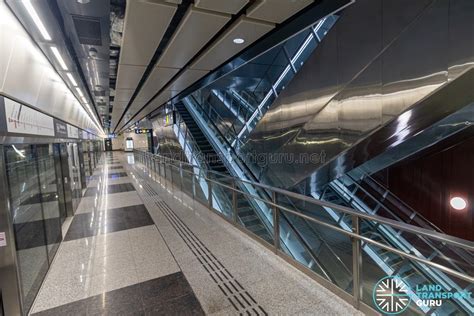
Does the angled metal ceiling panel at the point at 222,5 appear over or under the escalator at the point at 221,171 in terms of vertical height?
over

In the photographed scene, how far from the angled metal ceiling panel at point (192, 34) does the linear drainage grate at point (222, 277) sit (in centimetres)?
240

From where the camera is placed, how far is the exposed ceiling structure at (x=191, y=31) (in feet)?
6.42

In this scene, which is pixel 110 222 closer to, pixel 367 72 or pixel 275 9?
pixel 275 9

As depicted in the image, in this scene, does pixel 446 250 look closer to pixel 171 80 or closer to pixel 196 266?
pixel 196 266

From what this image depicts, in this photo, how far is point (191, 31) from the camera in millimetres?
2338

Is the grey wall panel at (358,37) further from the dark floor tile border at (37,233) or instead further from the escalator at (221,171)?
the dark floor tile border at (37,233)

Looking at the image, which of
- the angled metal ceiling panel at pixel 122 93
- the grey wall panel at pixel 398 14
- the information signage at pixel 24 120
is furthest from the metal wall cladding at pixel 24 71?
the grey wall panel at pixel 398 14

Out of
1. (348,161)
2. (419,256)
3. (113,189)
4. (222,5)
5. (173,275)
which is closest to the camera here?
(419,256)

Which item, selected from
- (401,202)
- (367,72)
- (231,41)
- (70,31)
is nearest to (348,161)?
(367,72)

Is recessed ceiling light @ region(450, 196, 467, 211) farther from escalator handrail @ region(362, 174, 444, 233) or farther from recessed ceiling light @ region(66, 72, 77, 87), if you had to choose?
recessed ceiling light @ region(66, 72, 77, 87)

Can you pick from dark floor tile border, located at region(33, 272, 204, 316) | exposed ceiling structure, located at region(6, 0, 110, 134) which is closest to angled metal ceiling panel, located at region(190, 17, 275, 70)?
exposed ceiling structure, located at region(6, 0, 110, 134)

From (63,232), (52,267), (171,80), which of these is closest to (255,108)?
(171,80)

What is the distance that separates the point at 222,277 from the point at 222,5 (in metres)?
2.46

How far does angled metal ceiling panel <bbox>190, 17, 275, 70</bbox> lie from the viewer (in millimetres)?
2289
